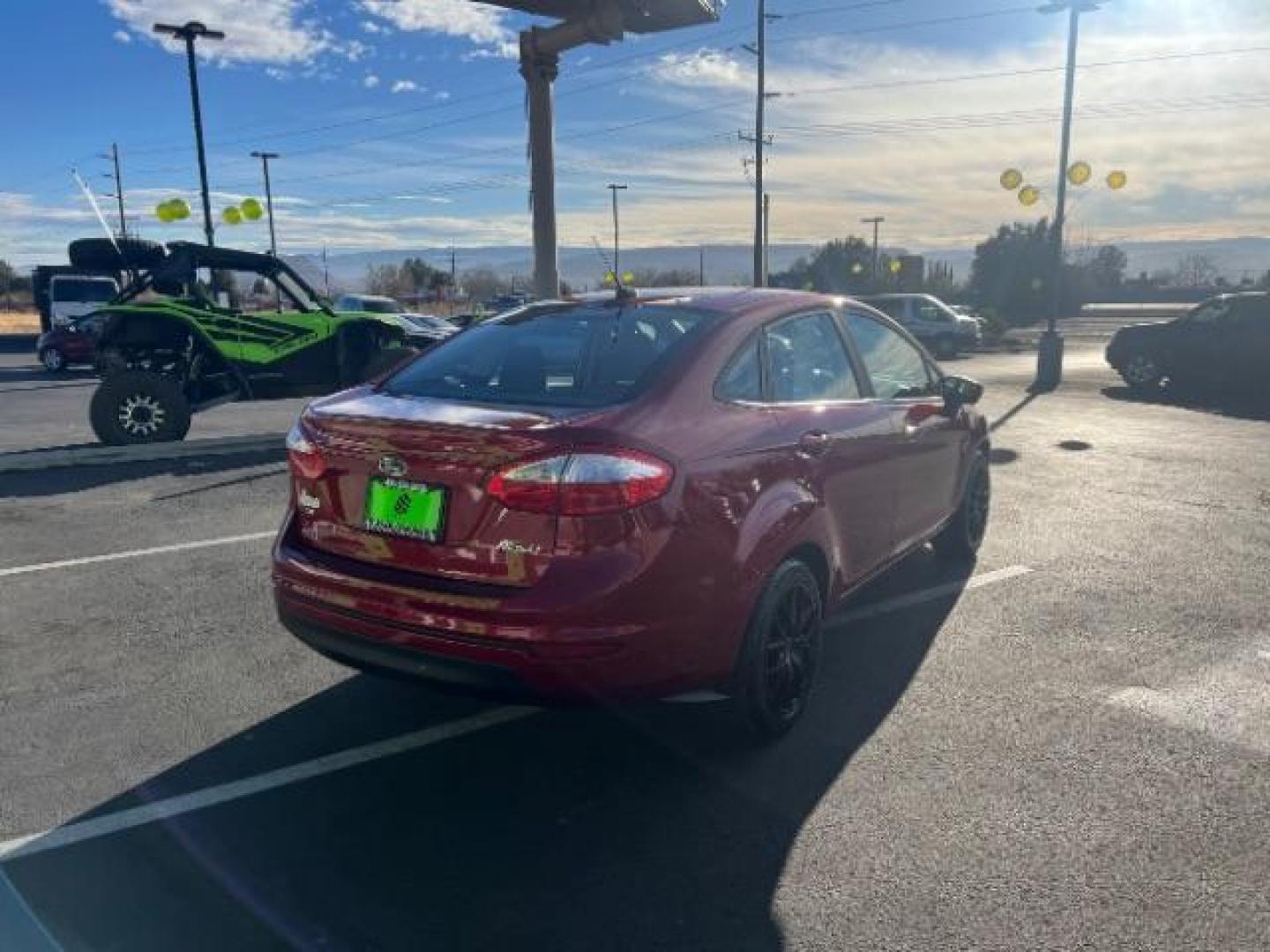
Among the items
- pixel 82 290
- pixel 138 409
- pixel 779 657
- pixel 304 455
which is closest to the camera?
pixel 304 455

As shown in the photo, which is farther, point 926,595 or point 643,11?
point 643,11

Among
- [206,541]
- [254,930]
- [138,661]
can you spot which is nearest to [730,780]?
[254,930]

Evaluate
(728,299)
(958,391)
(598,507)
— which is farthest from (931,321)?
(598,507)

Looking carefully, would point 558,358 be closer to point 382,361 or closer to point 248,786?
point 248,786

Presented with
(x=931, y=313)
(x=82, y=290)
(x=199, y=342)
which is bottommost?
(x=931, y=313)

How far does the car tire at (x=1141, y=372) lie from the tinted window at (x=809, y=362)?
14655mm

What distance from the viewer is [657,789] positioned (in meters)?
3.18

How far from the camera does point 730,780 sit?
10.6 feet

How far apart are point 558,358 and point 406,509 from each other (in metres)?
0.95

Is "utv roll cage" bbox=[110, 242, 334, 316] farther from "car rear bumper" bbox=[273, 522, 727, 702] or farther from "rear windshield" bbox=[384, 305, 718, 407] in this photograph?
"car rear bumper" bbox=[273, 522, 727, 702]

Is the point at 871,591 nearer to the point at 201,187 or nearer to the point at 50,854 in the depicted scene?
the point at 50,854

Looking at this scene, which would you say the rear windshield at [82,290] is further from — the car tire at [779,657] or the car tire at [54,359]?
the car tire at [779,657]

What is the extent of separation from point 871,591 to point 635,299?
2251 millimetres

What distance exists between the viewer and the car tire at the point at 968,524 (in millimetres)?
5555
